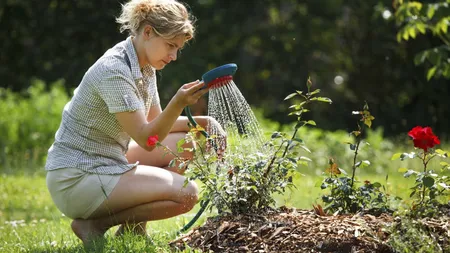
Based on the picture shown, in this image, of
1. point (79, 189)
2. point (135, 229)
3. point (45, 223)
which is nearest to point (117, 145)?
point (79, 189)

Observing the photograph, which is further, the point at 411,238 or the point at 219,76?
the point at 219,76

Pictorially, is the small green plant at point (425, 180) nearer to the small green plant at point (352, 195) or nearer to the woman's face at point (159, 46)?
the small green plant at point (352, 195)

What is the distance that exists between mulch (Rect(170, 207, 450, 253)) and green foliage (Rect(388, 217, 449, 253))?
0.04 metres

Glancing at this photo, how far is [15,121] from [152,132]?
4831 millimetres

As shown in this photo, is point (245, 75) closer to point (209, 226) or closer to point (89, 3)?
point (89, 3)

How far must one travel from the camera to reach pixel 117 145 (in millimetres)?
3643

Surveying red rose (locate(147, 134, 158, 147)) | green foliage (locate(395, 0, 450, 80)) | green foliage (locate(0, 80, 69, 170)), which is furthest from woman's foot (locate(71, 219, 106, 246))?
green foliage (locate(0, 80, 69, 170))

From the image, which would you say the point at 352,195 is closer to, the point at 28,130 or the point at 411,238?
the point at 411,238

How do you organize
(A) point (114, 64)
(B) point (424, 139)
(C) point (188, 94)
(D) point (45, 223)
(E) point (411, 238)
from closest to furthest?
(E) point (411, 238)
(B) point (424, 139)
(C) point (188, 94)
(A) point (114, 64)
(D) point (45, 223)

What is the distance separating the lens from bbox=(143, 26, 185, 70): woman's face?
3.47m

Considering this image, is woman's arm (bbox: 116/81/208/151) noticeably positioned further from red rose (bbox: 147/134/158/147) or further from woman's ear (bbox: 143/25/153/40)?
woman's ear (bbox: 143/25/153/40)

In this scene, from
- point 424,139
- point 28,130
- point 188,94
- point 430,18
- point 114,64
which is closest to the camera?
point 424,139

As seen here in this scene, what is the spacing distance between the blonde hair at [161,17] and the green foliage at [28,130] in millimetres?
3710

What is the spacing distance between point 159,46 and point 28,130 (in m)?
4.57
